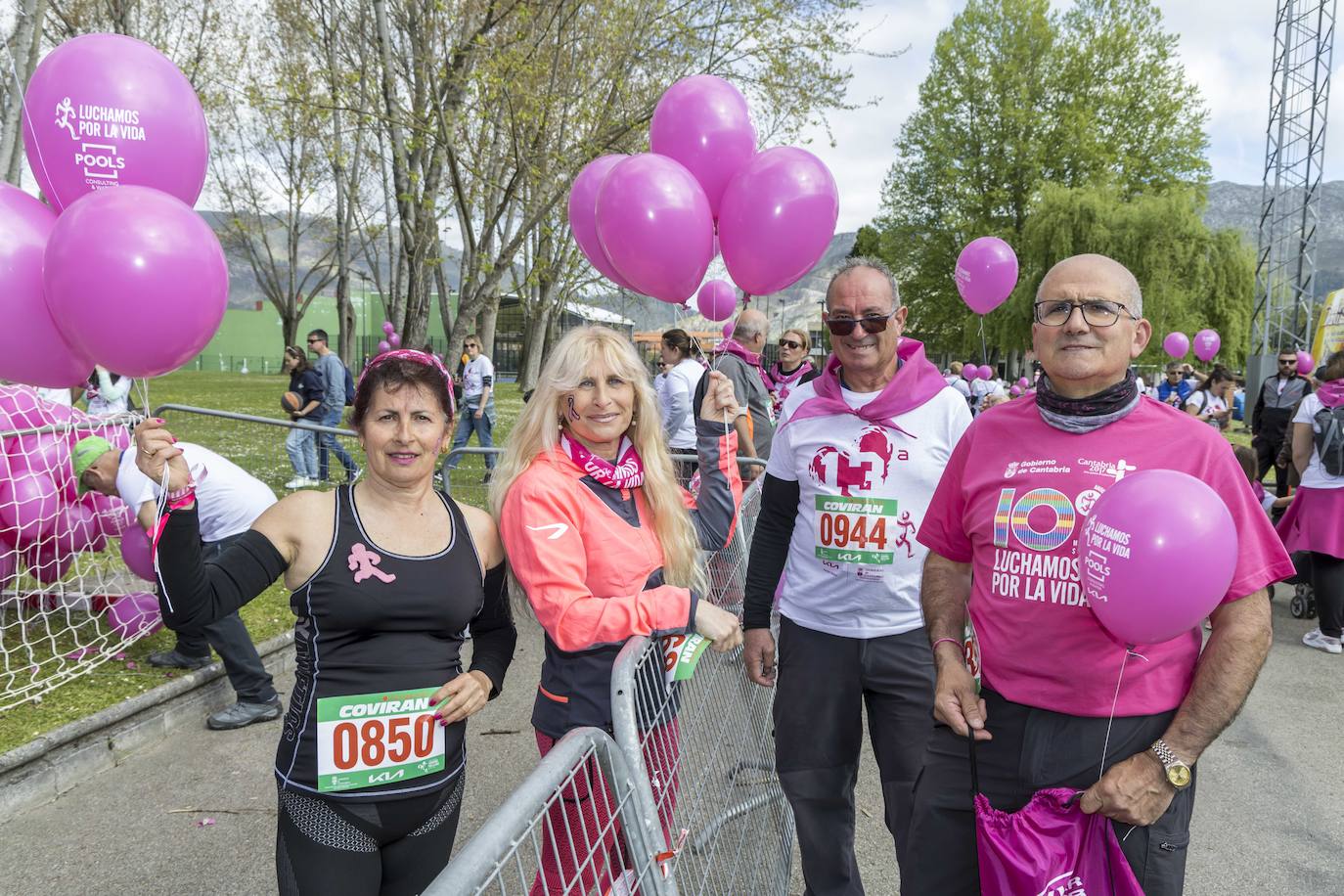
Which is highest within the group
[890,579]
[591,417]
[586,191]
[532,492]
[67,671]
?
[586,191]

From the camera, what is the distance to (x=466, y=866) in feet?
3.54

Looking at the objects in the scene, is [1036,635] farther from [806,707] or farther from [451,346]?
[451,346]

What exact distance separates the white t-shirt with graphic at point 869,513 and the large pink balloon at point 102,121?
245 centimetres

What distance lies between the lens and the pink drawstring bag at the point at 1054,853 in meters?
1.76

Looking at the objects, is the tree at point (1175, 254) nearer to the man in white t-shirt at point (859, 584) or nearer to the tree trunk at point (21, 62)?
the tree trunk at point (21, 62)

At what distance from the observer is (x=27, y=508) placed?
16.2ft

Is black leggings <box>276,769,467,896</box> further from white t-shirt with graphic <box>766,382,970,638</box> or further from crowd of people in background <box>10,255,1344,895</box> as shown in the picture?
white t-shirt with graphic <box>766,382,970,638</box>

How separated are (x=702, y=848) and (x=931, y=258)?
39231mm

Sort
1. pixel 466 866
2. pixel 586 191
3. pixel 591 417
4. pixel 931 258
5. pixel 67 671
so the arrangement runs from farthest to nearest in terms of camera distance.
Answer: pixel 931 258
pixel 67 671
pixel 586 191
pixel 591 417
pixel 466 866

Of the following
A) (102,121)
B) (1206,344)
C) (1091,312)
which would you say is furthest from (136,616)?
(1206,344)

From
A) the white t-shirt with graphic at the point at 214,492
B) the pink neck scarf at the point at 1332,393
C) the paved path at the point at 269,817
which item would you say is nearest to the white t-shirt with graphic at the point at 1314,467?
the pink neck scarf at the point at 1332,393

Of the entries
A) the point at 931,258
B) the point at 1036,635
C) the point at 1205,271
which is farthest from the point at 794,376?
the point at 931,258

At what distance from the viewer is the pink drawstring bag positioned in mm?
1764

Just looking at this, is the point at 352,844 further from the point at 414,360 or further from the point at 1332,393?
the point at 1332,393
